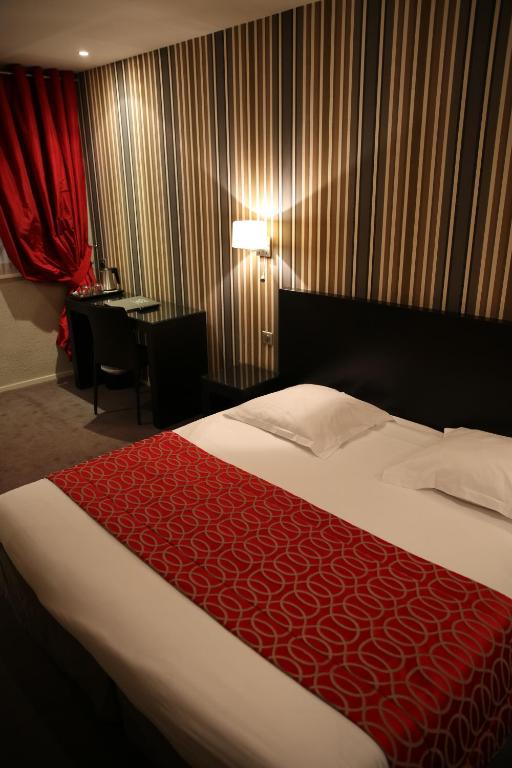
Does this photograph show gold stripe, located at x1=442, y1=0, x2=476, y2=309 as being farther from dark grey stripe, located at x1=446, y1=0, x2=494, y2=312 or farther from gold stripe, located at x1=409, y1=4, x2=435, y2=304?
gold stripe, located at x1=409, y1=4, x2=435, y2=304

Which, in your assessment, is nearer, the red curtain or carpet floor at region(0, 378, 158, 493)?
carpet floor at region(0, 378, 158, 493)

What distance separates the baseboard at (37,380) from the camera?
4.47 m

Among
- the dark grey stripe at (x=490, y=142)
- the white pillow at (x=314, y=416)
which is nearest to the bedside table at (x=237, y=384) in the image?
the white pillow at (x=314, y=416)

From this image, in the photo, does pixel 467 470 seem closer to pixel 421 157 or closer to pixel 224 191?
pixel 421 157

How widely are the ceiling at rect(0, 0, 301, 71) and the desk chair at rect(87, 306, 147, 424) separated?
1.55 m

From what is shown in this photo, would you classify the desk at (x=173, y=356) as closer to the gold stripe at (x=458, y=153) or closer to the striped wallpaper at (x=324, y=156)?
the striped wallpaper at (x=324, y=156)

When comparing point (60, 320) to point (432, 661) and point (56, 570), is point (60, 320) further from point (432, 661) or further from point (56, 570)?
point (432, 661)

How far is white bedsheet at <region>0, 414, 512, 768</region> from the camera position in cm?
120

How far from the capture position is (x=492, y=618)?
1468mm

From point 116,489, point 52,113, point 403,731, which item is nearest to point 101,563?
point 116,489

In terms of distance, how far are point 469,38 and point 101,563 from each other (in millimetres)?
2361

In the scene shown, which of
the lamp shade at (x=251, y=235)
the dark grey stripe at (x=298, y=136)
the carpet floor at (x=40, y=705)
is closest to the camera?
the carpet floor at (x=40, y=705)

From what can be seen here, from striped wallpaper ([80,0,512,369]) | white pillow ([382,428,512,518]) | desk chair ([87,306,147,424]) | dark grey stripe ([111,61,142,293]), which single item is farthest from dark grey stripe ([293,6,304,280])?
dark grey stripe ([111,61,142,293])

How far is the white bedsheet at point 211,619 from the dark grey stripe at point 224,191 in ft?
4.45
